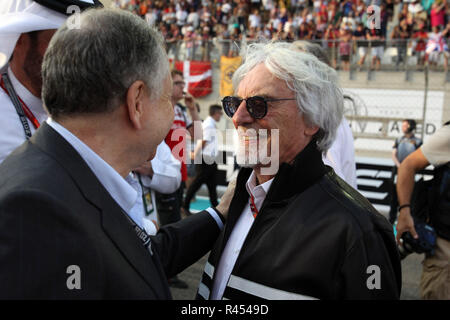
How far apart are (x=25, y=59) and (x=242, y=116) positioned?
34.7 inches

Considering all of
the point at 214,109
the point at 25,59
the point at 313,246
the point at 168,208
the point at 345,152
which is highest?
the point at 25,59

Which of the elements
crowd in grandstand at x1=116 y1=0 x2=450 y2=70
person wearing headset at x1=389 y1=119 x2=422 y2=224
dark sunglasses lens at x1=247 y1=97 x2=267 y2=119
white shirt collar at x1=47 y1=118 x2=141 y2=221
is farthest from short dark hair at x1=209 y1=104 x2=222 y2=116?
white shirt collar at x1=47 y1=118 x2=141 y2=221

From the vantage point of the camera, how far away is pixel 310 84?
1.68 m

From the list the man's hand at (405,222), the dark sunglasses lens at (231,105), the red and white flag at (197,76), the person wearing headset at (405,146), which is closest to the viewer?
the dark sunglasses lens at (231,105)

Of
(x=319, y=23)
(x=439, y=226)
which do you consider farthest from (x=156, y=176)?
(x=319, y=23)

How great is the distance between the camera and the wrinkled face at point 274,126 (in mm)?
1716

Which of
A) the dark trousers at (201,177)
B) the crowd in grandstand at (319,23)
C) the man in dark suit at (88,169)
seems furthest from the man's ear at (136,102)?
the crowd in grandstand at (319,23)

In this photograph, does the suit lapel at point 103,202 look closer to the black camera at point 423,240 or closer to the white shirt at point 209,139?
the black camera at point 423,240

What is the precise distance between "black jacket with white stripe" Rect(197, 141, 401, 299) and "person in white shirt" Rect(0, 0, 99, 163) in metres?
0.94

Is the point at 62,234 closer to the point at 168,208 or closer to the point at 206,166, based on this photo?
the point at 168,208

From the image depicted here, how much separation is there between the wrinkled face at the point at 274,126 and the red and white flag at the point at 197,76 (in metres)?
Result: 11.9

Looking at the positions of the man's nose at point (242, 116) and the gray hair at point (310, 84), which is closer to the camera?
the gray hair at point (310, 84)
